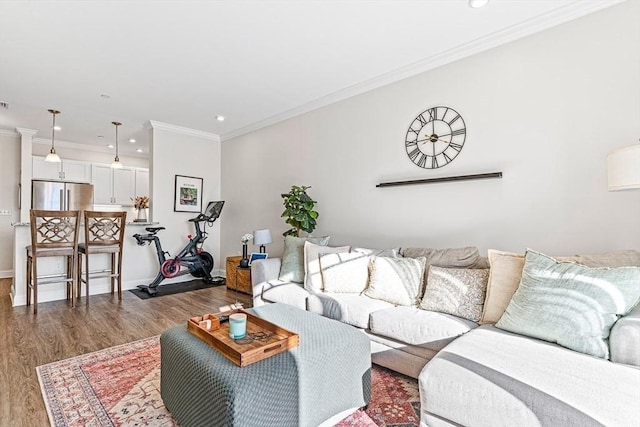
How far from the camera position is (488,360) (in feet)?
4.89

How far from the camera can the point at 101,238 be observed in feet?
13.6

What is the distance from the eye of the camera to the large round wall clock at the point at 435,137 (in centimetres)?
290

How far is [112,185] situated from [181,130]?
2799mm

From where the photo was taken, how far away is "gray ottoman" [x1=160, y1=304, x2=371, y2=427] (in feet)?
4.31

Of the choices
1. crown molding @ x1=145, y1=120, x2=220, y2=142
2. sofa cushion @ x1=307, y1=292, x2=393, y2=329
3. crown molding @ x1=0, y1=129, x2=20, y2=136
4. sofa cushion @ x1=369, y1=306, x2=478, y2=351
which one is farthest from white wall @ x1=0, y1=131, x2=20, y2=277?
sofa cushion @ x1=369, y1=306, x2=478, y2=351

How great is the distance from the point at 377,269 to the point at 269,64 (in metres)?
2.26

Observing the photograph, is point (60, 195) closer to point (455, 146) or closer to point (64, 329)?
point (64, 329)

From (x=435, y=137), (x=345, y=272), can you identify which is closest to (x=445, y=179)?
(x=435, y=137)

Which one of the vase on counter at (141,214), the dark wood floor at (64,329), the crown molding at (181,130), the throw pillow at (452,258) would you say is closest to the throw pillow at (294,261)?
the dark wood floor at (64,329)

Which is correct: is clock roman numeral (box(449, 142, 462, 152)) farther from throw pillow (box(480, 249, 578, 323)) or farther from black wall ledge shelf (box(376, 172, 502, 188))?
throw pillow (box(480, 249, 578, 323))

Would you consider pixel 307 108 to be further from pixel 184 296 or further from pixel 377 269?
pixel 184 296

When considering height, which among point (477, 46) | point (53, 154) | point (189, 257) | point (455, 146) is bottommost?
point (189, 257)

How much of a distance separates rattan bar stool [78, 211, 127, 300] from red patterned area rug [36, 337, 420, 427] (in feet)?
6.52

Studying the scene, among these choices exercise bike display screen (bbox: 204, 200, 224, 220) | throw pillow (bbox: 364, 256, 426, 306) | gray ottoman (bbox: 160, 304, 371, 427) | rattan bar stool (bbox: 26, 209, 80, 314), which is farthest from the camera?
exercise bike display screen (bbox: 204, 200, 224, 220)
